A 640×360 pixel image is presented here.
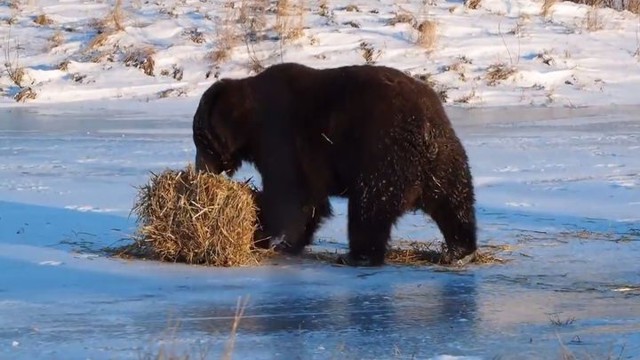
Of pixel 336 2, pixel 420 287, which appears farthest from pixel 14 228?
pixel 336 2

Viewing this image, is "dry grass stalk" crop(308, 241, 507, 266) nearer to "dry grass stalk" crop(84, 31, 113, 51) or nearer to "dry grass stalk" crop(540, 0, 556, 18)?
"dry grass stalk" crop(84, 31, 113, 51)

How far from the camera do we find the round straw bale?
7684 mm

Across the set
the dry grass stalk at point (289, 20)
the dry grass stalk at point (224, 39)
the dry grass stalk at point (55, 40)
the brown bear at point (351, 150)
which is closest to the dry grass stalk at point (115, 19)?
the dry grass stalk at point (55, 40)

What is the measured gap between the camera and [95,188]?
1037 cm

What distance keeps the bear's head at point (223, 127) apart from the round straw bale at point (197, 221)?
692 mm

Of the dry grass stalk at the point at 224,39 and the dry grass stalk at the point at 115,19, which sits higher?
the dry grass stalk at the point at 115,19

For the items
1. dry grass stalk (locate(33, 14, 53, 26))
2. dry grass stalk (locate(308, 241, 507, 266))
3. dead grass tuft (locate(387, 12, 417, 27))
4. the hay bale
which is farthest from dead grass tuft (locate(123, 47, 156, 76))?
the hay bale

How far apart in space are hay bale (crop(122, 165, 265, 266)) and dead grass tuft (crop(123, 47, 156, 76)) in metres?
12.4

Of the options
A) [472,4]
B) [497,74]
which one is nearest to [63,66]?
[497,74]

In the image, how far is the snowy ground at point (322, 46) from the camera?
1930 centimetres

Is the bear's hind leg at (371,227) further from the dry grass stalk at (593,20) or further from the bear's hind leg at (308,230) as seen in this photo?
the dry grass stalk at (593,20)

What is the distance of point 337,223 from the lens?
951cm

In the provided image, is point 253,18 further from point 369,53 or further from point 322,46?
point 369,53

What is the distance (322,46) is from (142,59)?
10.1ft
